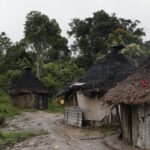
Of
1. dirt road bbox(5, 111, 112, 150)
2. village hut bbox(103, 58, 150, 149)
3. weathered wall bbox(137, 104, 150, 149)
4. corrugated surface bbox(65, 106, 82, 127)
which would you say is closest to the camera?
village hut bbox(103, 58, 150, 149)

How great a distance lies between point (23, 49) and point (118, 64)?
31.2 m

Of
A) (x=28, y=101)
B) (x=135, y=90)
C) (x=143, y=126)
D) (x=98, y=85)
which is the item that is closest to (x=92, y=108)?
(x=98, y=85)

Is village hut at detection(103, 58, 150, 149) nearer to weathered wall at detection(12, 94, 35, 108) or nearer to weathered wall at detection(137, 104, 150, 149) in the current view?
weathered wall at detection(137, 104, 150, 149)

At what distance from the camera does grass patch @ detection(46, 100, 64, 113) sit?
42.1m

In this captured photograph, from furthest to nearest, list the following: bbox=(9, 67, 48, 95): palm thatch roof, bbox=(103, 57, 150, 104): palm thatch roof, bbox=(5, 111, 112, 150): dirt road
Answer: bbox=(9, 67, 48, 95): palm thatch roof, bbox=(5, 111, 112, 150): dirt road, bbox=(103, 57, 150, 104): palm thatch roof

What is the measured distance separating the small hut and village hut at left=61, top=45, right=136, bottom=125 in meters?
15.2

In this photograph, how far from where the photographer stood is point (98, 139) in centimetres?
1950

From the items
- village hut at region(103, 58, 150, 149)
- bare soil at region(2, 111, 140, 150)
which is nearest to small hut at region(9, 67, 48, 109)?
bare soil at region(2, 111, 140, 150)

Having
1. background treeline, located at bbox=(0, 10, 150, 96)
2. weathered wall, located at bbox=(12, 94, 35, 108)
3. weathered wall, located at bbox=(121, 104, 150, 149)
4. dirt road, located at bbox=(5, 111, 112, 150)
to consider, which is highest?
background treeline, located at bbox=(0, 10, 150, 96)

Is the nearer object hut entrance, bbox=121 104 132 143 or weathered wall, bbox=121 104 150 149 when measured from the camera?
weathered wall, bbox=121 104 150 149

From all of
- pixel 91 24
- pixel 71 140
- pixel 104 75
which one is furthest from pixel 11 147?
pixel 91 24

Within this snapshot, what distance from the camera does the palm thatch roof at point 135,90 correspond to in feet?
49.5

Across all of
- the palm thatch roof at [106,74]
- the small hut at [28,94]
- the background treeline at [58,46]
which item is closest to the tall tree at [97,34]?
the background treeline at [58,46]

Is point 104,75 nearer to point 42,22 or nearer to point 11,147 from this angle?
point 11,147
